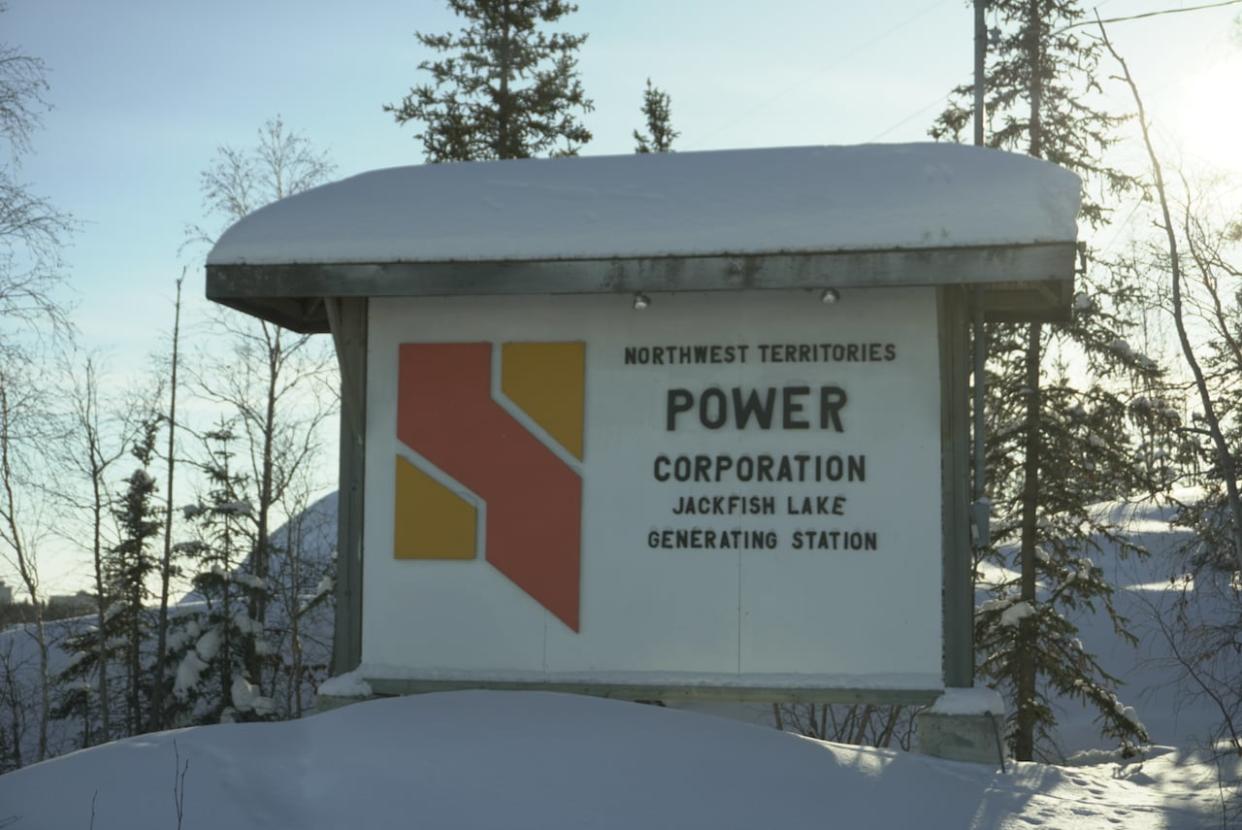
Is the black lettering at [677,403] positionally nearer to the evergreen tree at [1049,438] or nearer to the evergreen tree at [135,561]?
the evergreen tree at [1049,438]

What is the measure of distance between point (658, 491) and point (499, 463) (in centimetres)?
130

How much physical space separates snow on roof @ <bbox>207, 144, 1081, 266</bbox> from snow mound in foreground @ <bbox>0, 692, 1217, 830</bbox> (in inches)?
134

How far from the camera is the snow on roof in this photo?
8.68 meters

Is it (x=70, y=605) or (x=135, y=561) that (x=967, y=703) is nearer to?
(x=135, y=561)

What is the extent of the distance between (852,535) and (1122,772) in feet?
10.1

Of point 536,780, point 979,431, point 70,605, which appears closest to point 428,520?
point 536,780

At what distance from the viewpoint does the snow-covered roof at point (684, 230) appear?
8641 mm

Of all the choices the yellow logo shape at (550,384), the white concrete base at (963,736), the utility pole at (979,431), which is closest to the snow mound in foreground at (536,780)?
the white concrete base at (963,736)

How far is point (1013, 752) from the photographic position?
57.7 ft

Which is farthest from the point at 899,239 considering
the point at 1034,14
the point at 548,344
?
the point at 1034,14

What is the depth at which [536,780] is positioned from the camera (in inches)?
284

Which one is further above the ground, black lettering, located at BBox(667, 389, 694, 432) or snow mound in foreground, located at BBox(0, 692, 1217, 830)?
black lettering, located at BBox(667, 389, 694, 432)

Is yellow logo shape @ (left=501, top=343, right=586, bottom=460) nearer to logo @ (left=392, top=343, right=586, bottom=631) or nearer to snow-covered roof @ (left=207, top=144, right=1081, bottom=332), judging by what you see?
logo @ (left=392, top=343, right=586, bottom=631)

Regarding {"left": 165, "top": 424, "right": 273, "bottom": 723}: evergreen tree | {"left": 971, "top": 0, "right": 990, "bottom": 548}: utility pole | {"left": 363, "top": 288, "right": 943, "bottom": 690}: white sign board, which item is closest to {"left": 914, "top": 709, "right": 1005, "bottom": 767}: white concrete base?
{"left": 363, "top": 288, "right": 943, "bottom": 690}: white sign board
